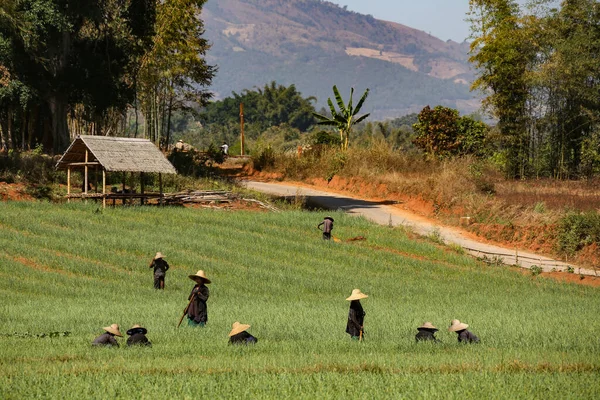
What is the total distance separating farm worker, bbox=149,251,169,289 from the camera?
26.2m

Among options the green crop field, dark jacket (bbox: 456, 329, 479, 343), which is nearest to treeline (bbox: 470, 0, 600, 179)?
the green crop field

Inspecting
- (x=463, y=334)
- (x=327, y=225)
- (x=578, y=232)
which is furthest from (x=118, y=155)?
(x=463, y=334)

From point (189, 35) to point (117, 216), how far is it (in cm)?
2535

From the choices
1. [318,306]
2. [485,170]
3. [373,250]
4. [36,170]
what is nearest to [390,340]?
[318,306]

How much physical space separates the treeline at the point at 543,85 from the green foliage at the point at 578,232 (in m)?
14.2

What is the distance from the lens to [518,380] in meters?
13.7

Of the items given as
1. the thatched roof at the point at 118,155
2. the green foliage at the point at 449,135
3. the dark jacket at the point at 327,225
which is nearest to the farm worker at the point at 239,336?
the dark jacket at the point at 327,225

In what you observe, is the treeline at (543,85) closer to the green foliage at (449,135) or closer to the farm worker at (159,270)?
the green foliage at (449,135)

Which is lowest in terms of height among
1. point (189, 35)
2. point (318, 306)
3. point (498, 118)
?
point (318, 306)

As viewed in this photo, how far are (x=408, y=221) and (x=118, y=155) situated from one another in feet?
44.3

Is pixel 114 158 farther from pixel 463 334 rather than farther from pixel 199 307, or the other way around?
pixel 463 334

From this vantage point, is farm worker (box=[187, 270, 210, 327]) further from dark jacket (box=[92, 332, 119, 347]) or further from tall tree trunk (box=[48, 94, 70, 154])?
tall tree trunk (box=[48, 94, 70, 154])

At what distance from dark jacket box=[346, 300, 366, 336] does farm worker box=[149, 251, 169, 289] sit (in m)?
9.26

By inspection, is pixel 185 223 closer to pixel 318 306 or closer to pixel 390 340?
pixel 318 306
